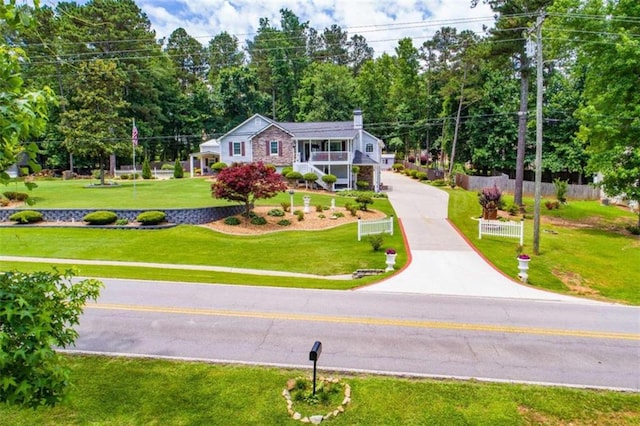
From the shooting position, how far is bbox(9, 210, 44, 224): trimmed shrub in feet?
76.2

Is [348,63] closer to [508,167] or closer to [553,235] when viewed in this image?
[508,167]

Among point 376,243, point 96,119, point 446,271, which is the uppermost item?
point 96,119

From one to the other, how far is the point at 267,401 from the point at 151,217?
61.3 feet

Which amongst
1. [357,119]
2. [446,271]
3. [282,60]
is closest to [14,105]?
[446,271]

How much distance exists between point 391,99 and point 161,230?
56.2 metres

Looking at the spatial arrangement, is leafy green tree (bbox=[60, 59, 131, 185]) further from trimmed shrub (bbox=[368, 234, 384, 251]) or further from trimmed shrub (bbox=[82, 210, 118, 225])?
trimmed shrub (bbox=[368, 234, 384, 251])

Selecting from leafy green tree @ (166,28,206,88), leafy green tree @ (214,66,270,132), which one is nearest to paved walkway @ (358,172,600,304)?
leafy green tree @ (214,66,270,132)

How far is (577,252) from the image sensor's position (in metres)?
19.9

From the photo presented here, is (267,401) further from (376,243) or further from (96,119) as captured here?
(96,119)

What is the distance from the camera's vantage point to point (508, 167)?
4688 cm

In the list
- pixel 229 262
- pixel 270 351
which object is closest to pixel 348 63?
pixel 229 262

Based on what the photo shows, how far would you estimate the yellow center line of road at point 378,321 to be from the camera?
32.5ft

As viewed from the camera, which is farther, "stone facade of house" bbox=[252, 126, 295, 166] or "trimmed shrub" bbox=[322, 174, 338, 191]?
"stone facade of house" bbox=[252, 126, 295, 166]

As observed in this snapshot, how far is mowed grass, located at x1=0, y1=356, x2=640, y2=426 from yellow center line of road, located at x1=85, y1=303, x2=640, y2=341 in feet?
8.87
